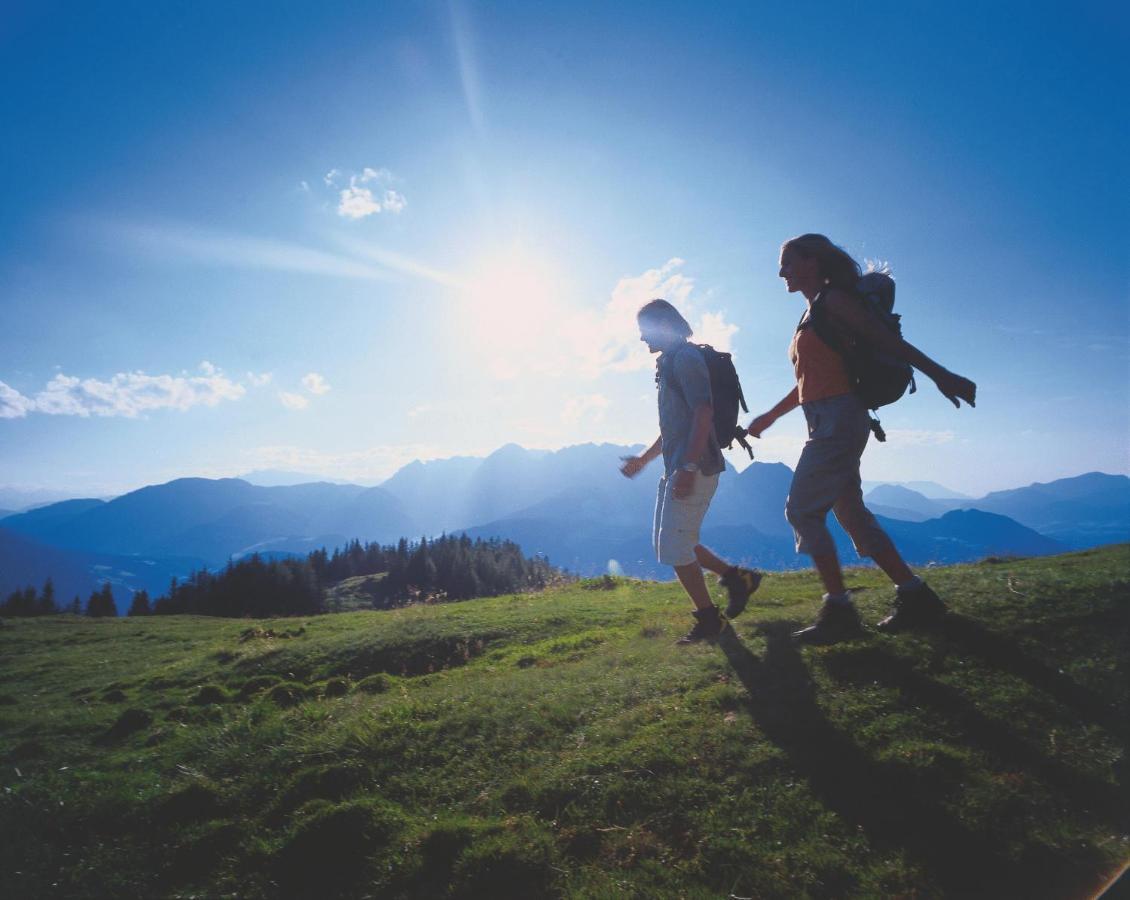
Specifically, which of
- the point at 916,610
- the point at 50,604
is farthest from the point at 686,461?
the point at 50,604

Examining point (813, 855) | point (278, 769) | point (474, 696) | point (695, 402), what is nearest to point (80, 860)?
point (278, 769)

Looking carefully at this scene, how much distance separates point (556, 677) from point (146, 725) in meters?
5.47

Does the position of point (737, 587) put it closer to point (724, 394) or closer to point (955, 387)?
point (724, 394)

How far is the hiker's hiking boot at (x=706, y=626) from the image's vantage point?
602cm

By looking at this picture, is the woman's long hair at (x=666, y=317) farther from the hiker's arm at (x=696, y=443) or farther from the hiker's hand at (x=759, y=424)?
the hiker's hand at (x=759, y=424)

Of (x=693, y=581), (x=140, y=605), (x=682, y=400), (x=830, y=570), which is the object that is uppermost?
(x=682, y=400)

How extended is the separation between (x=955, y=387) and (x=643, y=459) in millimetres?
3637

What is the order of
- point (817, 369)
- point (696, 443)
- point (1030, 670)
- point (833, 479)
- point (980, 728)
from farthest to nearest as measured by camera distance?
point (696, 443) < point (817, 369) < point (833, 479) < point (1030, 670) < point (980, 728)

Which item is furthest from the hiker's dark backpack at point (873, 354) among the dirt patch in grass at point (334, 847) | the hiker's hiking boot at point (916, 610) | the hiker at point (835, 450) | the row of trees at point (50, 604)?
the row of trees at point (50, 604)

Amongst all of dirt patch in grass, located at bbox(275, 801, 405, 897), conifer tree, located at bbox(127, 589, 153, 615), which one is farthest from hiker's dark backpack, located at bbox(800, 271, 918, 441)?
conifer tree, located at bbox(127, 589, 153, 615)

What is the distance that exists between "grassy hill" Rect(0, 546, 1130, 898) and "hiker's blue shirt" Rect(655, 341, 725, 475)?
6.50 ft

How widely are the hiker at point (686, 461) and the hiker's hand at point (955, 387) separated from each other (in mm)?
1954

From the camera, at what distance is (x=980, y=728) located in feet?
11.0

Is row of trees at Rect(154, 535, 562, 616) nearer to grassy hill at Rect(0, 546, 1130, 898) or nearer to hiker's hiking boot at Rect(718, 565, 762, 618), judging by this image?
hiker's hiking boot at Rect(718, 565, 762, 618)
